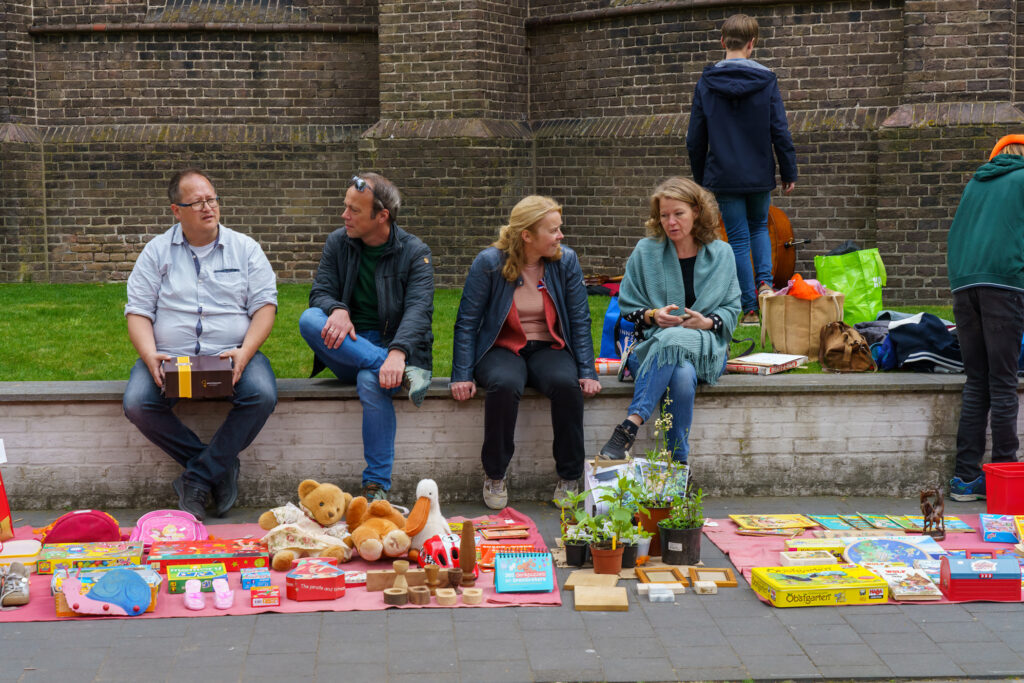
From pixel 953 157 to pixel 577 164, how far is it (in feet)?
14.2

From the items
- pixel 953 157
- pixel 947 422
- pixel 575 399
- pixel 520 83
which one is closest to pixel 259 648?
pixel 575 399

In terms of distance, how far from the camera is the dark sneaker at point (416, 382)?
5.96m

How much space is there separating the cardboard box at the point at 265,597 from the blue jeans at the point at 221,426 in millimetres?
1323

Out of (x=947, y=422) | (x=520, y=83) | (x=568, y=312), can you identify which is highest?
(x=520, y=83)

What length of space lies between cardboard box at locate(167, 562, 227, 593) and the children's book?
9.13ft

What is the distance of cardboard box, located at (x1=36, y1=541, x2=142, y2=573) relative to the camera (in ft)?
16.1

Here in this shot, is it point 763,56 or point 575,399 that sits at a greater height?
point 763,56

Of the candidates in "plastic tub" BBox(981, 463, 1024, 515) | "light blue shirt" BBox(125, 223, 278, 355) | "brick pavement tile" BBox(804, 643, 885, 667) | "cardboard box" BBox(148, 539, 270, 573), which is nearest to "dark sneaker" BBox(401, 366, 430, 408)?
"light blue shirt" BBox(125, 223, 278, 355)

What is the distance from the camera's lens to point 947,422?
6.41 meters

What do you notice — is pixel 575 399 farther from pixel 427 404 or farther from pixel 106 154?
pixel 106 154

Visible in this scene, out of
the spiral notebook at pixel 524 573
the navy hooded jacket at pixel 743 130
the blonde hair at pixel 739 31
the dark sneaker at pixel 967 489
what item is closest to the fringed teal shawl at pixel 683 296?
the dark sneaker at pixel 967 489

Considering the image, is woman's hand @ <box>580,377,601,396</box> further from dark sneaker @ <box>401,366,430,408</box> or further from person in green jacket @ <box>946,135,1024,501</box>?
person in green jacket @ <box>946,135,1024,501</box>

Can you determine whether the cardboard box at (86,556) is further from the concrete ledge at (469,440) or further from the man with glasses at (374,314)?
the man with glasses at (374,314)

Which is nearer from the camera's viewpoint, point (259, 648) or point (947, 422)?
point (259, 648)
